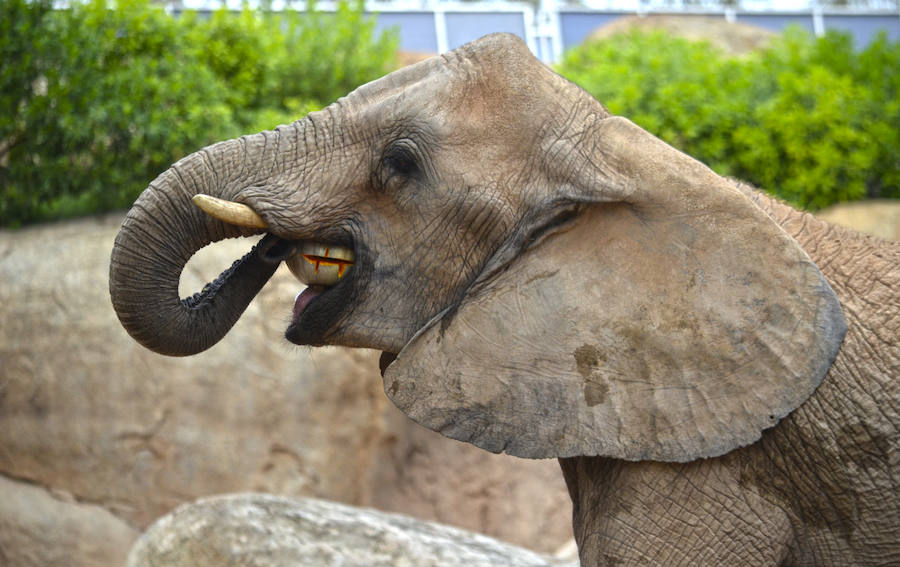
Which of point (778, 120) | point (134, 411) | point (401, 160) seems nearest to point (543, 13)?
point (778, 120)

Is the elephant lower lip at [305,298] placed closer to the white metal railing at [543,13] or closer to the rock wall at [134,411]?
the rock wall at [134,411]

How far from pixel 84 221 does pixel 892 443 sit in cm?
538

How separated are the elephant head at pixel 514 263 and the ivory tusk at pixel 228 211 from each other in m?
0.01

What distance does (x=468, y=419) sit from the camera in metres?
2.75

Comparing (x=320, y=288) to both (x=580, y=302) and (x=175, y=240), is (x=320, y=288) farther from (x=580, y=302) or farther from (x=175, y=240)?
(x=580, y=302)

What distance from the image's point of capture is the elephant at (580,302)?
2688 millimetres

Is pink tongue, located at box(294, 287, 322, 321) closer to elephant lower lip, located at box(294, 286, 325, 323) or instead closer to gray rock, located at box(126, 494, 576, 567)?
elephant lower lip, located at box(294, 286, 325, 323)

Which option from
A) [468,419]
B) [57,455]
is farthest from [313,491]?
[468,419]

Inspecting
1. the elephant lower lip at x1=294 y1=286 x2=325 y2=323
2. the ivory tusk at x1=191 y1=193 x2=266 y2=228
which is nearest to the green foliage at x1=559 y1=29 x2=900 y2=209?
the elephant lower lip at x1=294 y1=286 x2=325 y2=323

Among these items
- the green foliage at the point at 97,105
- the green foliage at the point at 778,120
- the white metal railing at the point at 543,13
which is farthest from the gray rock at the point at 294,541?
the white metal railing at the point at 543,13

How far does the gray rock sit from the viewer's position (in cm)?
435

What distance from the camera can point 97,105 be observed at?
637cm

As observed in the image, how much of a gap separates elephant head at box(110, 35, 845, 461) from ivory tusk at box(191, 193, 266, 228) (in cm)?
1

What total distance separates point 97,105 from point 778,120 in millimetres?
4834
